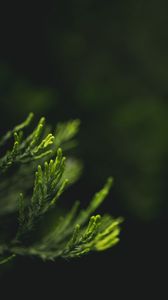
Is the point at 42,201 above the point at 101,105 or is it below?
below

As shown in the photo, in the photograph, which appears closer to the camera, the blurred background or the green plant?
the green plant

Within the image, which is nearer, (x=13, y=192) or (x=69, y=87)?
(x=13, y=192)

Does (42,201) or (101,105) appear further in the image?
(101,105)

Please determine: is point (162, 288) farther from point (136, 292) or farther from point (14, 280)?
point (14, 280)

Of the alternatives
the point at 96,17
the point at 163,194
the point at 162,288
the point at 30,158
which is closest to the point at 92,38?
the point at 96,17

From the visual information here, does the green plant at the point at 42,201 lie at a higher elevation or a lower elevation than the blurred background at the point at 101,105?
lower

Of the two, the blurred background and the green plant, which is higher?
the blurred background

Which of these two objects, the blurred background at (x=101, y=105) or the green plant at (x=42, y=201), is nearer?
the green plant at (x=42, y=201)

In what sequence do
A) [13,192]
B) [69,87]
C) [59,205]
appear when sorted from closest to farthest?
[13,192]
[59,205]
[69,87]
